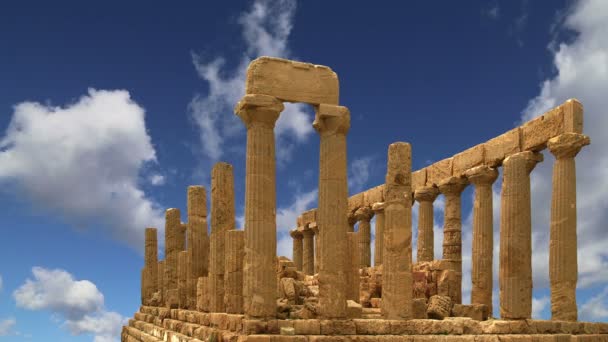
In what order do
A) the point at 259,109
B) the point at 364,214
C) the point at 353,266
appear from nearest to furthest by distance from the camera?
1. the point at 259,109
2. the point at 353,266
3. the point at 364,214

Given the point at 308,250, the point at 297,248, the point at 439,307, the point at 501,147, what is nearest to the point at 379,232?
the point at 308,250

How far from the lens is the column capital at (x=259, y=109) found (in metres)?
21.2

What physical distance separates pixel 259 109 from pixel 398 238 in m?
5.53

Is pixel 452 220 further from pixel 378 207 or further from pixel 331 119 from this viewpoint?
pixel 331 119

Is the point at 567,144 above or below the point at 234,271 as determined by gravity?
above

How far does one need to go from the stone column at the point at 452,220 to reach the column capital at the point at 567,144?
6234 mm

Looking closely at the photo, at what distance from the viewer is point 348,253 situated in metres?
23.1

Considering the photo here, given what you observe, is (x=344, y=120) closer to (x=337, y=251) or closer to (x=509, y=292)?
(x=337, y=251)

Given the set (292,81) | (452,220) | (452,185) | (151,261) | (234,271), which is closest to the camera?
(292,81)

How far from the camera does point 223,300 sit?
80.3 ft

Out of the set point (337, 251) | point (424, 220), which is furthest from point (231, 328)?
point (424, 220)

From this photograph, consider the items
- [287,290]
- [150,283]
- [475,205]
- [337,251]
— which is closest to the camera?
[337,251]

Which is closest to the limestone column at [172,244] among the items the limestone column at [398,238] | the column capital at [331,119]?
the column capital at [331,119]

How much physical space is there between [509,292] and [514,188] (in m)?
3.67
